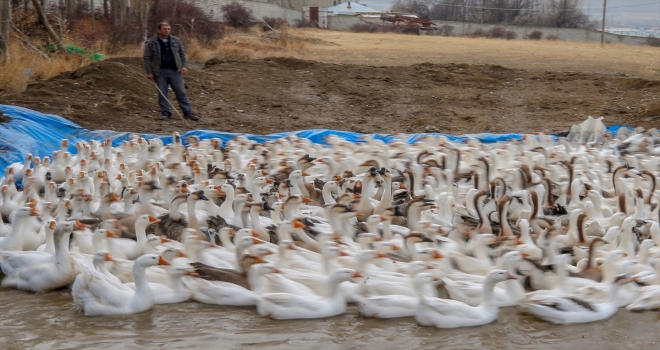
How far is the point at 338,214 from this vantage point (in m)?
6.86

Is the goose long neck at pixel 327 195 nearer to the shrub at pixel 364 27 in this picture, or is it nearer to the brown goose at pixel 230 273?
the brown goose at pixel 230 273

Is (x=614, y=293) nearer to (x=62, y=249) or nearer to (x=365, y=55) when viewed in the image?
(x=62, y=249)

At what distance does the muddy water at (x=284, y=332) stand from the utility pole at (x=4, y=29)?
9.46m

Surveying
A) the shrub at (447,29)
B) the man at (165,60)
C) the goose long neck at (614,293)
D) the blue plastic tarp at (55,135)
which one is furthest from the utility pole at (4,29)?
the shrub at (447,29)

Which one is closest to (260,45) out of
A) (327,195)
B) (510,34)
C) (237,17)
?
(237,17)

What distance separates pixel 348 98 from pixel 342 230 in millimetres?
8189

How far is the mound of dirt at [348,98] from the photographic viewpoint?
12562mm

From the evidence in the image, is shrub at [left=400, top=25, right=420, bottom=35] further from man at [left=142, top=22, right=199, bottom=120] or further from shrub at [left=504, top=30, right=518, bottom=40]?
man at [left=142, top=22, right=199, bottom=120]

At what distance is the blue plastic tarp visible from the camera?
9883 millimetres

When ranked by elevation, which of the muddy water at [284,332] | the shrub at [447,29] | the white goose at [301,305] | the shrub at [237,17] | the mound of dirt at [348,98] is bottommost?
the muddy water at [284,332]

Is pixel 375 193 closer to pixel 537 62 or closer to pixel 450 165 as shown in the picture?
pixel 450 165

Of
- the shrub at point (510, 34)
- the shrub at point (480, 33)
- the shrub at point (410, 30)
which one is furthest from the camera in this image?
the shrub at point (480, 33)

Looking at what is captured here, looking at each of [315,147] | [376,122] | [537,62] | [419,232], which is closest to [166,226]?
[419,232]

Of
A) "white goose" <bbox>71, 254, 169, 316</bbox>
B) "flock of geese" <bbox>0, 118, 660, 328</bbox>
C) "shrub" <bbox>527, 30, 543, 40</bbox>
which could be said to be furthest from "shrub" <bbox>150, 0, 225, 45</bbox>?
"shrub" <bbox>527, 30, 543, 40</bbox>
